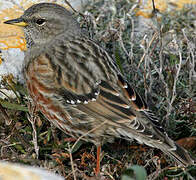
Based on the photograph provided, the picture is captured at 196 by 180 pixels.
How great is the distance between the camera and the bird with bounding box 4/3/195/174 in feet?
11.5

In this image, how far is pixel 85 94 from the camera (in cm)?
362

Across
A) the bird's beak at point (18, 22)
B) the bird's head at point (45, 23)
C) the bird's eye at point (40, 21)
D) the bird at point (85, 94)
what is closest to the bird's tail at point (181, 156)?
the bird at point (85, 94)

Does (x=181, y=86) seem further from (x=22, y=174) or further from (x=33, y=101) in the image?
(x=22, y=174)

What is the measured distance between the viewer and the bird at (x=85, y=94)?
351 cm

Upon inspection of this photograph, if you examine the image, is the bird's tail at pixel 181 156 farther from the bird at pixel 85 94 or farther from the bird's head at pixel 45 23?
the bird's head at pixel 45 23

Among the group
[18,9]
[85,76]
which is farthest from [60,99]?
[18,9]

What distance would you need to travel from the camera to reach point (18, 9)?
5098 mm

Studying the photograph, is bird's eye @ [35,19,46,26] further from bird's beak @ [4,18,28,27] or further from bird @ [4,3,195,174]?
bird's beak @ [4,18,28,27]

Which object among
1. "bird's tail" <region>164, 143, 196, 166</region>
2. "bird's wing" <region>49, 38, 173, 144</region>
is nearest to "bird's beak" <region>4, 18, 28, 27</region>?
"bird's wing" <region>49, 38, 173, 144</region>

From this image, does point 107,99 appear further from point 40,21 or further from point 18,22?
point 18,22

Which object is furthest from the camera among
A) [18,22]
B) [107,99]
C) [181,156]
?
[18,22]

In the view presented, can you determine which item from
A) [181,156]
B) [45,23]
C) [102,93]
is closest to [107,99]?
[102,93]

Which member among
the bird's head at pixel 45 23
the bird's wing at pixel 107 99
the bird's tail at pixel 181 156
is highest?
the bird's head at pixel 45 23

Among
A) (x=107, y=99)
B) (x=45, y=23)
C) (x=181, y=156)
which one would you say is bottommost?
(x=181, y=156)
